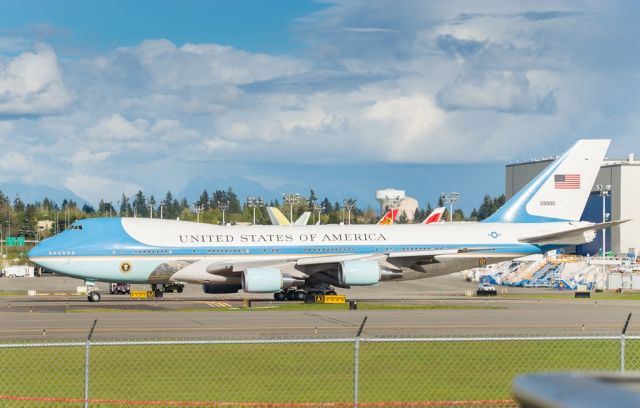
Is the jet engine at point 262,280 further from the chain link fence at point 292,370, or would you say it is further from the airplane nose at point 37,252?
the chain link fence at point 292,370

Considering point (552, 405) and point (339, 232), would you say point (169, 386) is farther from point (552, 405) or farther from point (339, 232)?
point (339, 232)

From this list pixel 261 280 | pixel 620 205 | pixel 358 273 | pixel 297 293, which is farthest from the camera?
pixel 620 205

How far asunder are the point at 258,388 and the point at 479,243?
33.4 meters

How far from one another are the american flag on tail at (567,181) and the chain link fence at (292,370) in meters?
27.9

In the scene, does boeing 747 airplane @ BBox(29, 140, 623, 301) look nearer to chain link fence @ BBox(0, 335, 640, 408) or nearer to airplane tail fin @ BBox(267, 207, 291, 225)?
chain link fence @ BBox(0, 335, 640, 408)

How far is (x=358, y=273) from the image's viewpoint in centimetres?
4556

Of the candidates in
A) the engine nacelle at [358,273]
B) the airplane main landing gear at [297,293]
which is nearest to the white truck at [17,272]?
the airplane main landing gear at [297,293]

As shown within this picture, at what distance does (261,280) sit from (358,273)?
15.2ft

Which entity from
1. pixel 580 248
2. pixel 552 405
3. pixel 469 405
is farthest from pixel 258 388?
pixel 580 248

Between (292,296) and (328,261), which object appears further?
(292,296)

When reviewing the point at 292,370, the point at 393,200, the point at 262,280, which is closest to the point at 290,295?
the point at 262,280

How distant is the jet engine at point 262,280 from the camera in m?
44.3

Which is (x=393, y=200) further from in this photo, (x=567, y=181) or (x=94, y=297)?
(x=94, y=297)

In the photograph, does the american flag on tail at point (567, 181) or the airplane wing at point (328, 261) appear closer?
the airplane wing at point (328, 261)
